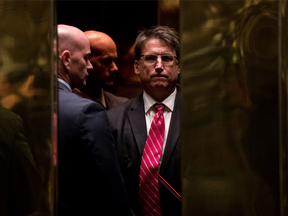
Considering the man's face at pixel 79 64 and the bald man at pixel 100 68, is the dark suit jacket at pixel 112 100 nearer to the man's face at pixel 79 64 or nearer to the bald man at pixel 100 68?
the bald man at pixel 100 68

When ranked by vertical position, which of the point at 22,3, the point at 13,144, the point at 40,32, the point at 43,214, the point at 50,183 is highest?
the point at 22,3

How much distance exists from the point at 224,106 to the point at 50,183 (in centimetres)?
65

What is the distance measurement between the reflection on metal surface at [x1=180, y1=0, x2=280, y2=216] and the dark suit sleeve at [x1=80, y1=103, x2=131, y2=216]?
331 millimetres

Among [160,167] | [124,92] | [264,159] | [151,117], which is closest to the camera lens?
[264,159]

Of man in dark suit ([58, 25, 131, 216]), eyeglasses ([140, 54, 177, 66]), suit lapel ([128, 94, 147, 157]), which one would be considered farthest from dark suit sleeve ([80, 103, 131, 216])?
eyeglasses ([140, 54, 177, 66])

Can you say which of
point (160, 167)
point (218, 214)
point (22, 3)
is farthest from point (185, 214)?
point (22, 3)

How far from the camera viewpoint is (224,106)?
1.21 meters

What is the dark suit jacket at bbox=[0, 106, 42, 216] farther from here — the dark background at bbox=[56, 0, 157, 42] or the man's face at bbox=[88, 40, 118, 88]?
the dark background at bbox=[56, 0, 157, 42]

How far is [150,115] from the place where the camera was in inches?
74.4

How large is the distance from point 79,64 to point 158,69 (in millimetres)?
458

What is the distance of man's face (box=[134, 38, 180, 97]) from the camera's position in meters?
1.90

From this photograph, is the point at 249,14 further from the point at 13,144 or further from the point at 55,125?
the point at 13,144

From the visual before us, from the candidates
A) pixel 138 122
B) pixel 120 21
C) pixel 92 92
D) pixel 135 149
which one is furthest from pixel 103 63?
pixel 135 149

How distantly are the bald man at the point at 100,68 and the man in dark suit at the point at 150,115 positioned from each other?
248 millimetres
